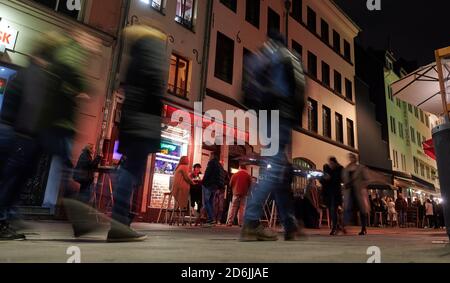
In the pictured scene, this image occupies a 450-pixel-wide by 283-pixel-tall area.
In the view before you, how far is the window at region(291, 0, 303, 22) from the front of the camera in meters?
20.1

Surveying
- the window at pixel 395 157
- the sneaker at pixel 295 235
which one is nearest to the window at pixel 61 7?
the sneaker at pixel 295 235

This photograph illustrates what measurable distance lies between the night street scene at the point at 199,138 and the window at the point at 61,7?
57mm

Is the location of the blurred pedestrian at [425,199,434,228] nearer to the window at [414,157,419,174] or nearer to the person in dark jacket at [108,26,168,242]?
the window at [414,157,419,174]

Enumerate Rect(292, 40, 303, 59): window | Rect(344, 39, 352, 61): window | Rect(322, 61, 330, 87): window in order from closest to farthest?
Rect(292, 40, 303, 59): window
Rect(322, 61, 330, 87): window
Rect(344, 39, 352, 61): window

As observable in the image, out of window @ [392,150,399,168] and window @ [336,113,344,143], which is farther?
window @ [392,150,399,168]

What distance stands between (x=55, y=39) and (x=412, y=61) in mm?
47970

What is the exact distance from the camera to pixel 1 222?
→ 129 inches

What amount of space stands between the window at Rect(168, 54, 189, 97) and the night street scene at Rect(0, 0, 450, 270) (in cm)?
6

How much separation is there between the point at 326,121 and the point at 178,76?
40.6ft

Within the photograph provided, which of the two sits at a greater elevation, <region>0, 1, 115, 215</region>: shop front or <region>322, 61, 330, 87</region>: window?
<region>322, 61, 330, 87</region>: window

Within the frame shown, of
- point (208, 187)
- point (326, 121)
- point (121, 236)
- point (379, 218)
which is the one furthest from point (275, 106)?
point (326, 121)

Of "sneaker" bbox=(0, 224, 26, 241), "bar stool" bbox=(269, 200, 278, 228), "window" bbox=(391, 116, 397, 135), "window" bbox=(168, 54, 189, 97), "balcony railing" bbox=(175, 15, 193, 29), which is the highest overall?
"window" bbox=(391, 116, 397, 135)

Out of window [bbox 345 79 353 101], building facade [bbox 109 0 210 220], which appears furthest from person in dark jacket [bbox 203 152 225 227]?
window [bbox 345 79 353 101]
